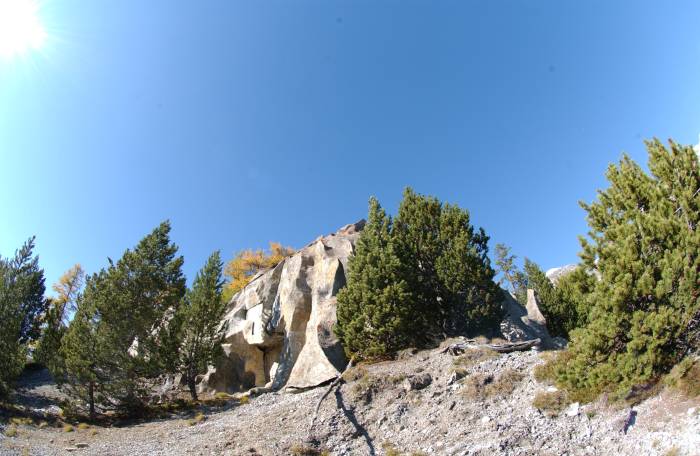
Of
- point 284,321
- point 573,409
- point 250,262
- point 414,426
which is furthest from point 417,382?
point 250,262

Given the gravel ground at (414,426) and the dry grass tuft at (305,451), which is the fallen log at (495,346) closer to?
the gravel ground at (414,426)

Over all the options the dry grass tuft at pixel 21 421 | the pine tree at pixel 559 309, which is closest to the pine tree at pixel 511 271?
the pine tree at pixel 559 309

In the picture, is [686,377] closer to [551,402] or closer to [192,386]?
[551,402]

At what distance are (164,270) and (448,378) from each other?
2120cm

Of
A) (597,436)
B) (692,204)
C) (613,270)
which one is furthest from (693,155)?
(597,436)

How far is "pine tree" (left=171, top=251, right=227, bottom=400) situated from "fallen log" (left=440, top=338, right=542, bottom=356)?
16454 millimetres

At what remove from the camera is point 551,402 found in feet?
38.4

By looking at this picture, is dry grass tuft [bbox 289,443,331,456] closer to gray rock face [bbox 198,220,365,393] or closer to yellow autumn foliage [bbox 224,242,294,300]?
gray rock face [bbox 198,220,365,393]

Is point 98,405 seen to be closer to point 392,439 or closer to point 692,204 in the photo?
point 392,439

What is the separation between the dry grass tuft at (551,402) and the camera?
1145 centimetres

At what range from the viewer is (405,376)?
16422mm

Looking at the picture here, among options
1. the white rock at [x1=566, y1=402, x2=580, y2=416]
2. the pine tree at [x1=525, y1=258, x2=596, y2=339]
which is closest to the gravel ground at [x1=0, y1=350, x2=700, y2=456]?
the white rock at [x1=566, y1=402, x2=580, y2=416]

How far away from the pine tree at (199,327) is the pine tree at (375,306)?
948cm

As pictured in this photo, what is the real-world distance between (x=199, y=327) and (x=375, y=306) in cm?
1330
